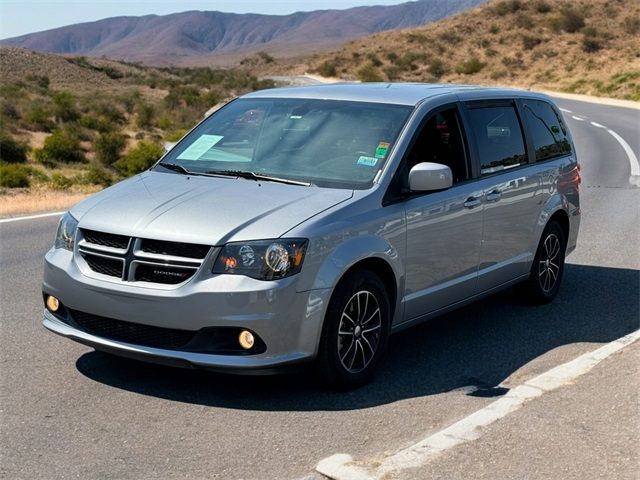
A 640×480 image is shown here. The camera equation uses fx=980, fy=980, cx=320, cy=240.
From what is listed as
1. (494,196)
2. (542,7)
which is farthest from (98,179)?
(542,7)

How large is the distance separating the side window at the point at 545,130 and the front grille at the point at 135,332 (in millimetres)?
3724

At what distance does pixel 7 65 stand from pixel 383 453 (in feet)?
256

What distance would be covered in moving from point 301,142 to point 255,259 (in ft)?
4.69

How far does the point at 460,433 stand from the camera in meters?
4.78

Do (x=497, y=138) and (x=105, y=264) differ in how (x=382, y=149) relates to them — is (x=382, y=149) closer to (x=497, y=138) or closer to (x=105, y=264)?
(x=497, y=138)

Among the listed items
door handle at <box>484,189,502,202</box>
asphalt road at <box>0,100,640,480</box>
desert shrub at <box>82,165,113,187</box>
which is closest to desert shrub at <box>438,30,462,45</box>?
desert shrub at <box>82,165,113,187</box>

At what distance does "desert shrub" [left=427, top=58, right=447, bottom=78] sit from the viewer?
276ft

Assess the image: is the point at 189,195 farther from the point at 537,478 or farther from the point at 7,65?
the point at 7,65

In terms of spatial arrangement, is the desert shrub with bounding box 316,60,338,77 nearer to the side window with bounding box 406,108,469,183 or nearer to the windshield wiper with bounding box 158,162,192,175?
the side window with bounding box 406,108,469,183

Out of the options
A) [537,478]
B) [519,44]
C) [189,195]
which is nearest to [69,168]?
[189,195]

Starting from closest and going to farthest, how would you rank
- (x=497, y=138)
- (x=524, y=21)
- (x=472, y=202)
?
1. (x=472, y=202)
2. (x=497, y=138)
3. (x=524, y=21)

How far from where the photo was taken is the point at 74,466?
4.45m

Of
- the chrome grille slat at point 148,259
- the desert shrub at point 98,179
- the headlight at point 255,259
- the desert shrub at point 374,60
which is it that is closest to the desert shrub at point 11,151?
the desert shrub at point 98,179

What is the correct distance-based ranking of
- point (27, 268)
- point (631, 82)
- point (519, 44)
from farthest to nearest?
point (519, 44)
point (631, 82)
point (27, 268)
